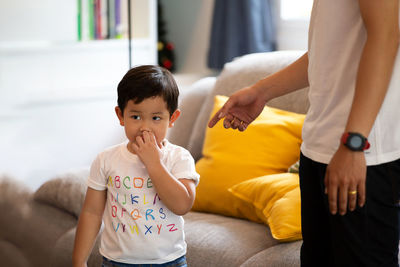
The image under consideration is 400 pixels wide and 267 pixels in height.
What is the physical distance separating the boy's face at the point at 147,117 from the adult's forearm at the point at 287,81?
0.84ft

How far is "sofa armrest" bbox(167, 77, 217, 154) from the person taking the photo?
97.0 inches

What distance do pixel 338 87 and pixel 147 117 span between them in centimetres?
44

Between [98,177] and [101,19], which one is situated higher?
[101,19]

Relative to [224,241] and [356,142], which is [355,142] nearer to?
[356,142]

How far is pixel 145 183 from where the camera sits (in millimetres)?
1296

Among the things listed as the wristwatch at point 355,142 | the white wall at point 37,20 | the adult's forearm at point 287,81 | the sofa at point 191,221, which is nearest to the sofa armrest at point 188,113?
the sofa at point 191,221

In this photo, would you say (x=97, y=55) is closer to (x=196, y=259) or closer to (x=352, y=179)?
(x=196, y=259)

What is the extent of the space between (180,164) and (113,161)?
153 mm

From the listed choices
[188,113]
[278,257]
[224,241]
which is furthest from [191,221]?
[188,113]

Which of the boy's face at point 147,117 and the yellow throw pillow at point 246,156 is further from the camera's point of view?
the yellow throw pillow at point 246,156

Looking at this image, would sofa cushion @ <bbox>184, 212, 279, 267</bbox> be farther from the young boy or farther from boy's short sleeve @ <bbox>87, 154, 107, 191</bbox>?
boy's short sleeve @ <bbox>87, 154, 107, 191</bbox>

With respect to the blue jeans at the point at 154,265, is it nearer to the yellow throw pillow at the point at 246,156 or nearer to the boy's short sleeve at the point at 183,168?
the boy's short sleeve at the point at 183,168

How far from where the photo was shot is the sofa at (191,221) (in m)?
1.79

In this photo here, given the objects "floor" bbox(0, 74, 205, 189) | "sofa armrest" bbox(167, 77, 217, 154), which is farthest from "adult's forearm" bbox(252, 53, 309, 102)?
"floor" bbox(0, 74, 205, 189)
